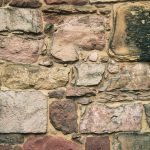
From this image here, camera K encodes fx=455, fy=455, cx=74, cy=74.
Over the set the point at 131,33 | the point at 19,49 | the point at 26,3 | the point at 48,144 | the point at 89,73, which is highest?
the point at 26,3

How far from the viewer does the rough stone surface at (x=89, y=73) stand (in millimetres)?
2748

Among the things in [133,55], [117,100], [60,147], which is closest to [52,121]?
[60,147]

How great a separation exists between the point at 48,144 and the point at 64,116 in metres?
0.19

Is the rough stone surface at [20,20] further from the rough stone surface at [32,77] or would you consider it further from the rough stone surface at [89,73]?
the rough stone surface at [89,73]

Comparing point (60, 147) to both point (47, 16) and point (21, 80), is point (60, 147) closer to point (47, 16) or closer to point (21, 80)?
point (21, 80)

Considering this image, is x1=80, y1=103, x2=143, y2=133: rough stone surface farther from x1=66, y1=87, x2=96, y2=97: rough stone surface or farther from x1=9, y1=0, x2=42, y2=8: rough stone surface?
x1=9, y1=0, x2=42, y2=8: rough stone surface

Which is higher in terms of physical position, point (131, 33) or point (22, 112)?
point (131, 33)

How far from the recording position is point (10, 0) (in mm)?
2773

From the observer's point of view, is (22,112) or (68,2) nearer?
(22,112)

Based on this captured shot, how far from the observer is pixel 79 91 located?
2734 mm

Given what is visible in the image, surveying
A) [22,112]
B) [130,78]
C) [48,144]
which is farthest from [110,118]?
[22,112]

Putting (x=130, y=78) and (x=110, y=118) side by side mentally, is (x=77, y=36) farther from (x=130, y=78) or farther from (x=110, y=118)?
(x=110, y=118)

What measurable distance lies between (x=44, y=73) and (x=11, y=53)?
233mm

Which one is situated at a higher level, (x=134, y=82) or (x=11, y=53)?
(x=11, y=53)
